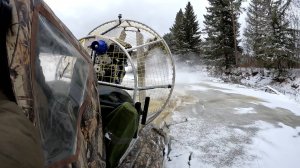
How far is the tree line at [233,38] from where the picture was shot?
99.2 ft

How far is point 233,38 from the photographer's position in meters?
34.5

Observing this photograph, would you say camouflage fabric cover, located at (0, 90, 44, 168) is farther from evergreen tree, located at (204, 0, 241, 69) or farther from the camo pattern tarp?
evergreen tree, located at (204, 0, 241, 69)

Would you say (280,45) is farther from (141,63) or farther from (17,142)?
(17,142)

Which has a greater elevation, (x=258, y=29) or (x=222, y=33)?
(x=258, y=29)

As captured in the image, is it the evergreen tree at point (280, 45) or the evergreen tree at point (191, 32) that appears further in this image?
the evergreen tree at point (191, 32)

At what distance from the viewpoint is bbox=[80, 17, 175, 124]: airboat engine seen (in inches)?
158

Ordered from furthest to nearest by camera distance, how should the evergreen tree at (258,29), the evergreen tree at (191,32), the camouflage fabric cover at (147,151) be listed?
1. the evergreen tree at (191,32)
2. the evergreen tree at (258,29)
3. the camouflage fabric cover at (147,151)

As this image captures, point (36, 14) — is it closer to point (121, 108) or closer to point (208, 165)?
point (121, 108)

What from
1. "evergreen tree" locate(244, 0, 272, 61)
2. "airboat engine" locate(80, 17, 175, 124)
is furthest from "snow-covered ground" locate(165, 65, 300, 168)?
"evergreen tree" locate(244, 0, 272, 61)

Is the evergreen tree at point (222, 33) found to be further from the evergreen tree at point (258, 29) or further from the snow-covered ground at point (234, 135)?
the snow-covered ground at point (234, 135)

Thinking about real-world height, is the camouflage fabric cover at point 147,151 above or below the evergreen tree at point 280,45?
below

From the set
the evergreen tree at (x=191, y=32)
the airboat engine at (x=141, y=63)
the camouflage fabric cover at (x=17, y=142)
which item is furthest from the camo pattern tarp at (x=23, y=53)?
the evergreen tree at (x=191, y=32)

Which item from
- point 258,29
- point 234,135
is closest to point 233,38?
point 258,29

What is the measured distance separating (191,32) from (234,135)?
33.1 m
